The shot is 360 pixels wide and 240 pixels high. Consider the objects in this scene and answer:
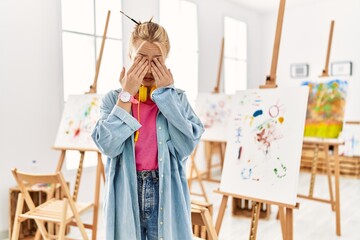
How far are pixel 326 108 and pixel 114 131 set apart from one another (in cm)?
273

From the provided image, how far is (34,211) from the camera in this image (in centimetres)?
232

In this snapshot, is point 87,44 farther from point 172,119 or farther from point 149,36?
point 172,119

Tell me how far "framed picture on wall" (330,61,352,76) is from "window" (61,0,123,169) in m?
3.41

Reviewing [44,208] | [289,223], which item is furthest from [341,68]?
[44,208]

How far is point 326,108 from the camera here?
3.41 metres

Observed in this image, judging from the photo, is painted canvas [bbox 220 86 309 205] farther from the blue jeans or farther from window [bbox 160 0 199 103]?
window [bbox 160 0 199 103]

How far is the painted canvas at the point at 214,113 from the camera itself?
413cm

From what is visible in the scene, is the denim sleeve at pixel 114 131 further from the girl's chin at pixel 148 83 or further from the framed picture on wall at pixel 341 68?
the framed picture on wall at pixel 341 68

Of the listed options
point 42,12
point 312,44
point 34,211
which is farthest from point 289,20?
point 34,211

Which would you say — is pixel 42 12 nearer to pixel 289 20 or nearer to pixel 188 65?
pixel 188 65

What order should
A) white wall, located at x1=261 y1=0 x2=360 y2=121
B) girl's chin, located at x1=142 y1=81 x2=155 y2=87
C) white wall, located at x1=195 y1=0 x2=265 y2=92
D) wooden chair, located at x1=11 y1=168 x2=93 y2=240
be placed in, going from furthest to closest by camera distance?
1. white wall, located at x1=261 y1=0 x2=360 y2=121
2. white wall, located at x1=195 y1=0 x2=265 y2=92
3. wooden chair, located at x1=11 y1=168 x2=93 y2=240
4. girl's chin, located at x1=142 y1=81 x2=155 y2=87

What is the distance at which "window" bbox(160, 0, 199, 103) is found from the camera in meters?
4.42

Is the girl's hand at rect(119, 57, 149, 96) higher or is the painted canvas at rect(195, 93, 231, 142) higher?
the girl's hand at rect(119, 57, 149, 96)

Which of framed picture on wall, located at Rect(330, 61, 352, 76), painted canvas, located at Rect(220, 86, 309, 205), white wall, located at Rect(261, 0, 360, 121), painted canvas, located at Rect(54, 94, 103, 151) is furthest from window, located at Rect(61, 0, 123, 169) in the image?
framed picture on wall, located at Rect(330, 61, 352, 76)
